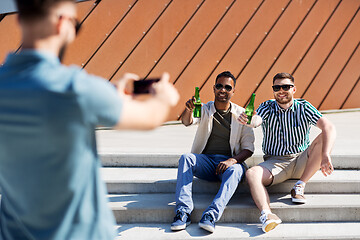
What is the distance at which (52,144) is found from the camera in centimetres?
90

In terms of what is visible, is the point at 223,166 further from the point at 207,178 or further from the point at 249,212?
the point at 249,212

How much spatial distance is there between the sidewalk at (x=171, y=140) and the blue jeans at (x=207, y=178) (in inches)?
20.7

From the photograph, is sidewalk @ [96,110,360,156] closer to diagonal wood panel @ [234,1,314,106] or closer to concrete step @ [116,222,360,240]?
concrete step @ [116,222,360,240]

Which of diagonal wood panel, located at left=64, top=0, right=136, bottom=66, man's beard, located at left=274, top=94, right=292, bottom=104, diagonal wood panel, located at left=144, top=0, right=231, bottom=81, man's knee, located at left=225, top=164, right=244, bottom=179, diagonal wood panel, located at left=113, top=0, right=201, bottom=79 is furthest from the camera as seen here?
diagonal wood panel, located at left=144, top=0, right=231, bottom=81

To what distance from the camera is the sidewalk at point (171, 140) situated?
436cm

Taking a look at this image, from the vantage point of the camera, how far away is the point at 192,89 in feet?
22.4

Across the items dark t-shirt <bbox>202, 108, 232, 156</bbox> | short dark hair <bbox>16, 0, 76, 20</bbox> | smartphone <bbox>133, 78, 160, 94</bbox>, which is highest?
short dark hair <bbox>16, 0, 76, 20</bbox>

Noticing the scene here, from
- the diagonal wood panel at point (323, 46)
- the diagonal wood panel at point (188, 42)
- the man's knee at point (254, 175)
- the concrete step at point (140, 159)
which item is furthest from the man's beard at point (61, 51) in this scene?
the diagonal wood panel at point (323, 46)

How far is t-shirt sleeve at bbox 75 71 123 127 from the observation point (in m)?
0.87

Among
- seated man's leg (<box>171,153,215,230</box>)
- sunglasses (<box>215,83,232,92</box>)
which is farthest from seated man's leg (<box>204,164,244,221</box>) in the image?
sunglasses (<box>215,83,232,92</box>)

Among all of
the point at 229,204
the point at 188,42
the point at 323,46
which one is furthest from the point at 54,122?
the point at 323,46

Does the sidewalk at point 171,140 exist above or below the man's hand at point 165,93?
below

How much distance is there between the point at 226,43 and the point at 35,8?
20.5 ft

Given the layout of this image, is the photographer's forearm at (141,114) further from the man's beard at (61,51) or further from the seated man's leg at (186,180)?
the seated man's leg at (186,180)
